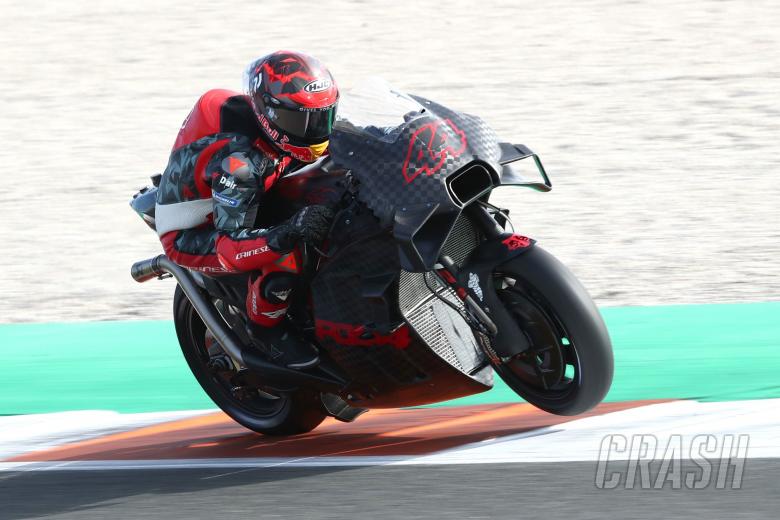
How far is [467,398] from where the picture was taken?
5855 mm

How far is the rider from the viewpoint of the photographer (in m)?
4.82

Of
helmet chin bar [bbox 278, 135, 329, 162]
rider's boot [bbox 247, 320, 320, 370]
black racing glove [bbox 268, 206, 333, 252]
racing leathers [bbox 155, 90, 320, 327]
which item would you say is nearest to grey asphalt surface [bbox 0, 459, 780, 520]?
rider's boot [bbox 247, 320, 320, 370]

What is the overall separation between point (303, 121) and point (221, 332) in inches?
42.4

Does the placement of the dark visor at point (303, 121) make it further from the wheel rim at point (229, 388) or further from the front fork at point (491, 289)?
the wheel rim at point (229, 388)

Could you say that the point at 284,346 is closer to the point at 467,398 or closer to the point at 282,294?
the point at 282,294

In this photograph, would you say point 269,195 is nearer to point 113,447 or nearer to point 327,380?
point 327,380

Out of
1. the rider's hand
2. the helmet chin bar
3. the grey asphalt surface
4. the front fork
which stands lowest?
the grey asphalt surface

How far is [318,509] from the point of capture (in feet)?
14.5

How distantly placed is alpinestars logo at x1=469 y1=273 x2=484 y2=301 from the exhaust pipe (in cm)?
74

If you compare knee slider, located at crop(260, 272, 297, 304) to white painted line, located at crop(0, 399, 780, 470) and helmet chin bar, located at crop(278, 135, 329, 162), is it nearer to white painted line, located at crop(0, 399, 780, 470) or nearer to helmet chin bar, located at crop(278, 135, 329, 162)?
helmet chin bar, located at crop(278, 135, 329, 162)

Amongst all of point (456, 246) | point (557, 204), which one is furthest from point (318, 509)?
point (557, 204)

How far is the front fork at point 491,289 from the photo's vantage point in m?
4.57

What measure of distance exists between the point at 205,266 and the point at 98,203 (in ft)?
18.4

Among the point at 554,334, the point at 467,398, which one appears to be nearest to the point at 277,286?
the point at 554,334
